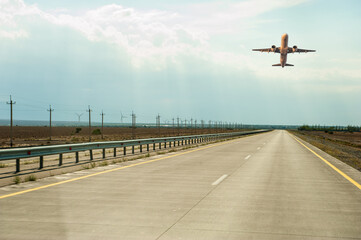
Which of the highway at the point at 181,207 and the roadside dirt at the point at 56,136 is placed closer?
the highway at the point at 181,207

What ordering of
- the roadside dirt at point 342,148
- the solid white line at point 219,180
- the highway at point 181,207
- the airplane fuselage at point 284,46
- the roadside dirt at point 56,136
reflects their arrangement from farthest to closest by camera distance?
the airplane fuselage at point 284,46 < the roadside dirt at point 56,136 < the roadside dirt at point 342,148 < the solid white line at point 219,180 < the highway at point 181,207

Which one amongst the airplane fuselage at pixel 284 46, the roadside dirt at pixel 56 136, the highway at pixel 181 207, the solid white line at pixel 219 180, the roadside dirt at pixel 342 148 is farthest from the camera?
the airplane fuselage at pixel 284 46

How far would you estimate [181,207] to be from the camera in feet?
24.4

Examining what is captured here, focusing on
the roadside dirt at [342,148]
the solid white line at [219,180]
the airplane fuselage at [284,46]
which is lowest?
the roadside dirt at [342,148]

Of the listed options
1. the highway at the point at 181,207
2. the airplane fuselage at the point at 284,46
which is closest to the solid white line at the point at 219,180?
the highway at the point at 181,207

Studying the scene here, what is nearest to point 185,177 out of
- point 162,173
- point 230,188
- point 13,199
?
point 162,173

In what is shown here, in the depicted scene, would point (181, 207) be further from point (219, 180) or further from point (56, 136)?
point (56, 136)

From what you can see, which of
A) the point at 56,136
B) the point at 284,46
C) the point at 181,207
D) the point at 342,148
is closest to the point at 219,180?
the point at 181,207

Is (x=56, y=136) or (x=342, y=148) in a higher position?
(x=56, y=136)

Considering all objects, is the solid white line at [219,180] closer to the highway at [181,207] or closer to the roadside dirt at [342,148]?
the highway at [181,207]

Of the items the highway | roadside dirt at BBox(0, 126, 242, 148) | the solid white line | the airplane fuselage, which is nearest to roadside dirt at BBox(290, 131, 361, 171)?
the solid white line

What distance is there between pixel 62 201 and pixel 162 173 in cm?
540

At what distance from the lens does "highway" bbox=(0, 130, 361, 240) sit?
5.70 m

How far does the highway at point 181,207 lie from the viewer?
5703 mm
